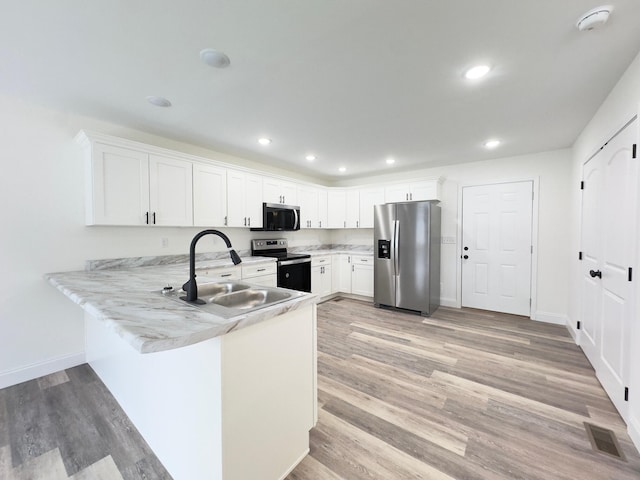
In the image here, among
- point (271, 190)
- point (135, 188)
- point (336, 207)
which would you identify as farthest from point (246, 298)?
point (336, 207)

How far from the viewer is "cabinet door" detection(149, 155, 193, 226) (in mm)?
2834

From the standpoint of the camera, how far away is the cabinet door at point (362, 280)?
4836mm

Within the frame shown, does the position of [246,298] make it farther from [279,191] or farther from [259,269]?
[279,191]

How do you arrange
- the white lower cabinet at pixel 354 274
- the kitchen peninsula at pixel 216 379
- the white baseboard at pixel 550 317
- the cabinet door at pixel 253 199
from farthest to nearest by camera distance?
the white lower cabinet at pixel 354 274 < the cabinet door at pixel 253 199 < the white baseboard at pixel 550 317 < the kitchen peninsula at pixel 216 379

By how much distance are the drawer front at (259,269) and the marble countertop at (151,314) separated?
139cm

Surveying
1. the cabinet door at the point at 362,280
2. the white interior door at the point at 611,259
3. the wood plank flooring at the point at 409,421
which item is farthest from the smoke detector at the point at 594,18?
the cabinet door at the point at 362,280

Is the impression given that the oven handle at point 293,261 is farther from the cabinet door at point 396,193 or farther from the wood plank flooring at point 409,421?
the cabinet door at point 396,193

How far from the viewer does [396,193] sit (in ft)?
15.3

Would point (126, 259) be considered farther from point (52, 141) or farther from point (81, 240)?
point (52, 141)

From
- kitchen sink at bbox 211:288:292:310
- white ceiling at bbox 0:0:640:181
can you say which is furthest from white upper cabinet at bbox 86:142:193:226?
kitchen sink at bbox 211:288:292:310

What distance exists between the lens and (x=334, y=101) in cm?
231

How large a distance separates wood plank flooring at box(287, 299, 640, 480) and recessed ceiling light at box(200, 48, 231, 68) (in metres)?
2.56

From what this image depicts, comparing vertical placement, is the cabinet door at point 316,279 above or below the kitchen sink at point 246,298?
below

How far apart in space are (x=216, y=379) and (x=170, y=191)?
2.55m
